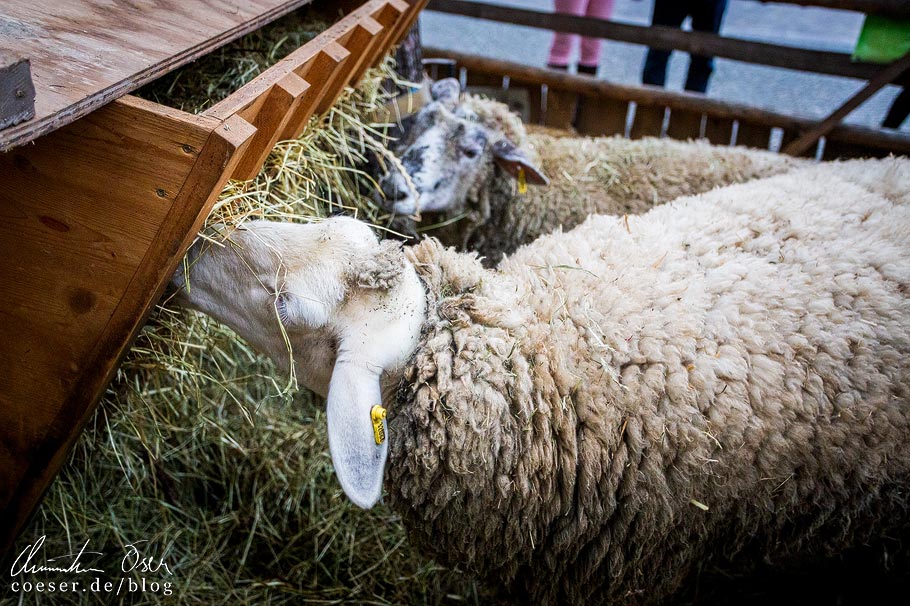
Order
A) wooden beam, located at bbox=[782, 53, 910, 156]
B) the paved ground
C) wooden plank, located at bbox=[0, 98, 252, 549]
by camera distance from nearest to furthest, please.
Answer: wooden plank, located at bbox=[0, 98, 252, 549]
wooden beam, located at bbox=[782, 53, 910, 156]
the paved ground

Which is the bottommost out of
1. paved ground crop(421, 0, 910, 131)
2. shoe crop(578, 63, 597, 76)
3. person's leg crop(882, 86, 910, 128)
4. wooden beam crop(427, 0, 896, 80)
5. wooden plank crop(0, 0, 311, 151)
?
paved ground crop(421, 0, 910, 131)

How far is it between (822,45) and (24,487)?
1002cm

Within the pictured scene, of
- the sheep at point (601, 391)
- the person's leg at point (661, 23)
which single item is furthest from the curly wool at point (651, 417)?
the person's leg at point (661, 23)

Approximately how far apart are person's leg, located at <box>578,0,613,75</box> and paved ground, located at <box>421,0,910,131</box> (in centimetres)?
174

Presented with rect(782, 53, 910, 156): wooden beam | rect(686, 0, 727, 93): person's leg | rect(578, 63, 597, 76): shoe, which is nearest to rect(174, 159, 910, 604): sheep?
rect(782, 53, 910, 156): wooden beam

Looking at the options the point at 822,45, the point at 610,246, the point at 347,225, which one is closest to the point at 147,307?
the point at 347,225

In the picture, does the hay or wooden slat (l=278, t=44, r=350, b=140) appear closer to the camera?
wooden slat (l=278, t=44, r=350, b=140)

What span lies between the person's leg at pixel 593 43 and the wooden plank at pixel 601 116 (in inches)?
22.0

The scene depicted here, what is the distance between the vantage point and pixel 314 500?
9.84 ft

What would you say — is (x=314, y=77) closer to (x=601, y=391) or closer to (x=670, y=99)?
(x=601, y=391)

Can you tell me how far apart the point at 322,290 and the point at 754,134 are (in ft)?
13.9

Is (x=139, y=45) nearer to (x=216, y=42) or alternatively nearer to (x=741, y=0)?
(x=216, y=42)

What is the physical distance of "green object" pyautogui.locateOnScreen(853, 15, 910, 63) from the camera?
436cm

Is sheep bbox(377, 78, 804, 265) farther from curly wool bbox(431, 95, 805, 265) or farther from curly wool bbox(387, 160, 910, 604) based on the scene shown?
curly wool bbox(387, 160, 910, 604)
